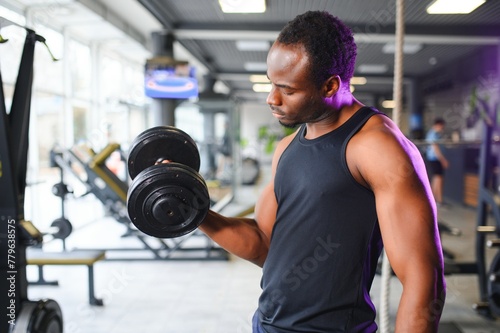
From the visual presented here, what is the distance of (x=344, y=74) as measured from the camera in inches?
31.4

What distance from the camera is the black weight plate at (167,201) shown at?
90cm

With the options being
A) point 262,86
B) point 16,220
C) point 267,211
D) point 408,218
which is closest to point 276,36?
point 16,220

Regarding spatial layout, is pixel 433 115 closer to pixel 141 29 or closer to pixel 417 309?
pixel 141 29

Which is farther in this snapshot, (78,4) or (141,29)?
(141,29)

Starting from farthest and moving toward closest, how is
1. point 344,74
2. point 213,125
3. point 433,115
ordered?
1. point 433,115
2. point 213,125
3. point 344,74

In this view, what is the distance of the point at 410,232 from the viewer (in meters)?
0.69

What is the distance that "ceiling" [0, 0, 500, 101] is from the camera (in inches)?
170

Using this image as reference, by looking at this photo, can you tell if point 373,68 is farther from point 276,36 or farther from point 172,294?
point 172,294

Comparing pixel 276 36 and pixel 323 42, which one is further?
pixel 276 36

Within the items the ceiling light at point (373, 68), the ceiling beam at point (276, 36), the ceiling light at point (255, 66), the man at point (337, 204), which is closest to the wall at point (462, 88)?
the ceiling beam at point (276, 36)

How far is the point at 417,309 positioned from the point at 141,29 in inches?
242

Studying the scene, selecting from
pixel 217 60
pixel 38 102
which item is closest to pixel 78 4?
pixel 38 102

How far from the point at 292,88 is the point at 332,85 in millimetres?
76

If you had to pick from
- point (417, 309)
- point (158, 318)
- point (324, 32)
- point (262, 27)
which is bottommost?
point (158, 318)
